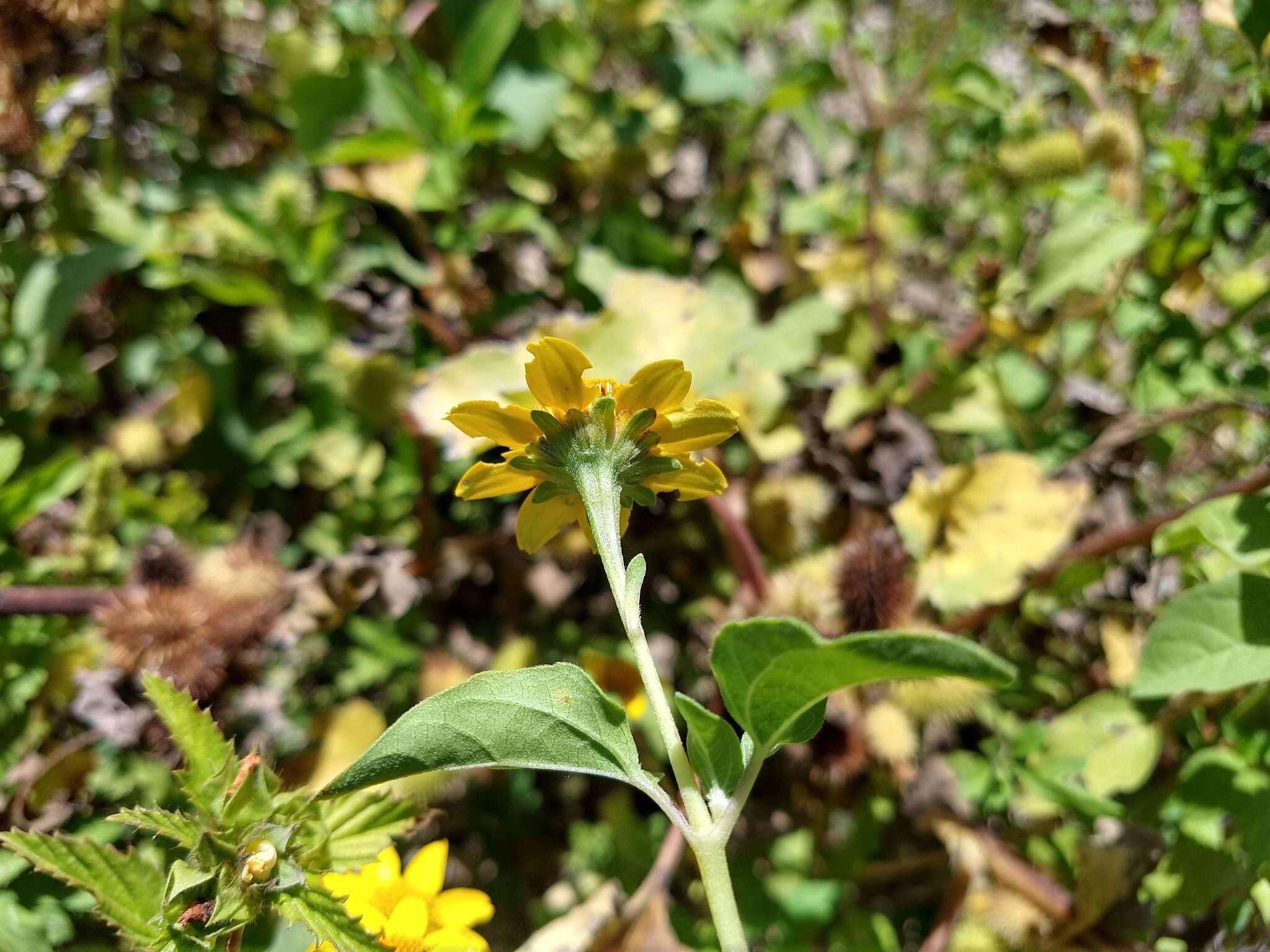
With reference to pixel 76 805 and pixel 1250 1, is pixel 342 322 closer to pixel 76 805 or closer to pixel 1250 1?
pixel 76 805

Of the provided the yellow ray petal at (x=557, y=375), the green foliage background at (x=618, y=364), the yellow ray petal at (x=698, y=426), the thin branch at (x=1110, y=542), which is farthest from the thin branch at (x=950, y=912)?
the yellow ray petal at (x=557, y=375)

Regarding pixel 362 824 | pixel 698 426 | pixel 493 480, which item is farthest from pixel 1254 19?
pixel 362 824

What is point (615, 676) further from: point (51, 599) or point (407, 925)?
point (51, 599)

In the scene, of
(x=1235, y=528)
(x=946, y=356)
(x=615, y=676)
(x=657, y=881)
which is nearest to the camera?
(x=1235, y=528)

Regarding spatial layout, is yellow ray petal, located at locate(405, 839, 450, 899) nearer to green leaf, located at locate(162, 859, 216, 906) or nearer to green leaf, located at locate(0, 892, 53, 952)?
green leaf, located at locate(162, 859, 216, 906)

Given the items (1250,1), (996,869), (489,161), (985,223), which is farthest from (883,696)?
(985,223)

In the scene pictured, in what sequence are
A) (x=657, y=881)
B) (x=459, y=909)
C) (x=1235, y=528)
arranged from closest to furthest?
(x=459, y=909) → (x=1235, y=528) → (x=657, y=881)
